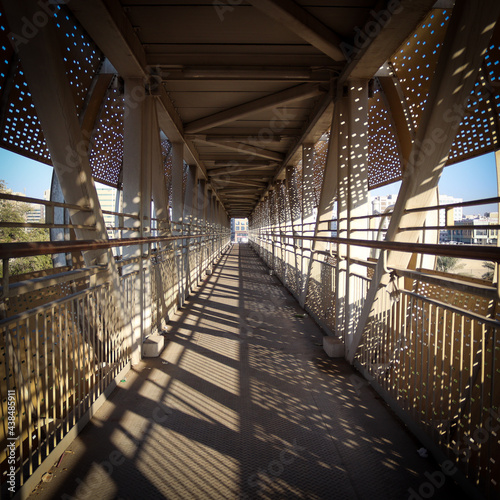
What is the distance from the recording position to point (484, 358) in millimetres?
1588

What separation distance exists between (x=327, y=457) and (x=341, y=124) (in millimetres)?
3706

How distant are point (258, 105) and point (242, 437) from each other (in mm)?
5086

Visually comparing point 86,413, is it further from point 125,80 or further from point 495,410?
point 125,80

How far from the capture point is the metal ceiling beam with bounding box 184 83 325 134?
498 centimetres

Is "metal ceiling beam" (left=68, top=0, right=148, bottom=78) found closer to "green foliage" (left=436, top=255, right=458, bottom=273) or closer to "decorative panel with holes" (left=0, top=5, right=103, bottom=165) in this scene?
"decorative panel with holes" (left=0, top=5, right=103, bottom=165)

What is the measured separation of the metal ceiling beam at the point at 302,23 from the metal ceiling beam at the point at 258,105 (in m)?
0.96

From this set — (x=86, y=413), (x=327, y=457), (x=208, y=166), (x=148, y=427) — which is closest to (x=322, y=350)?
(x=327, y=457)

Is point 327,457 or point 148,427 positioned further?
point 148,427

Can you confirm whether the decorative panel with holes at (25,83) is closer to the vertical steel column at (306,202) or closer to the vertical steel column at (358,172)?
the vertical steel column at (358,172)

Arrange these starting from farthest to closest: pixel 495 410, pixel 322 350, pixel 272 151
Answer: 1. pixel 272 151
2. pixel 322 350
3. pixel 495 410

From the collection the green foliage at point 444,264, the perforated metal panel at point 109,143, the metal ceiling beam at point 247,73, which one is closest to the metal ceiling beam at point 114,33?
the metal ceiling beam at point 247,73

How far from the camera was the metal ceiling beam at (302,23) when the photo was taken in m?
3.16

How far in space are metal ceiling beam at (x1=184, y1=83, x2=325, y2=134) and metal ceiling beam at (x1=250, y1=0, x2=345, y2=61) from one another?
0.96 metres

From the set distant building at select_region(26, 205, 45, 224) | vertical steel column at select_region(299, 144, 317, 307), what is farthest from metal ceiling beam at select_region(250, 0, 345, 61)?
vertical steel column at select_region(299, 144, 317, 307)
